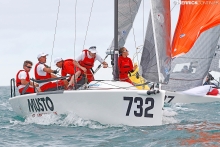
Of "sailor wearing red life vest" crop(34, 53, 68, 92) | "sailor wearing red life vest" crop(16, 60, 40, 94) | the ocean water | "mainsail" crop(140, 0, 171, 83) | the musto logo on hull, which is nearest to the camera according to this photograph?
the ocean water

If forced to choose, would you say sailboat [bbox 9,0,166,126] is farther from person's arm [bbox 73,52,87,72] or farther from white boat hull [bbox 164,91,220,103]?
white boat hull [bbox 164,91,220,103]

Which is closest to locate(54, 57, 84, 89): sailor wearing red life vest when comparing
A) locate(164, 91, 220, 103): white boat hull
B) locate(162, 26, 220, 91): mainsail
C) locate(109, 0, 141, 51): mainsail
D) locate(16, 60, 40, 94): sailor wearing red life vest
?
locate(16, 60, 40, 94): sailor wearing red life vest

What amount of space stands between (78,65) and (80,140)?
261cm

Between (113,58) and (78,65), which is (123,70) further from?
(78,65)

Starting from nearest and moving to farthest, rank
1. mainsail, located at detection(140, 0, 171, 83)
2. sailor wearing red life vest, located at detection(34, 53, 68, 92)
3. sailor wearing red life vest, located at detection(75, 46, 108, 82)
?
mainsail, located at detection(140, 0, 171, 83) < sailor wearing red life vest, located at detection(75, 46, 108, 82) < sailor wearing red life vest, located at detection(34, 53, 68, 92)

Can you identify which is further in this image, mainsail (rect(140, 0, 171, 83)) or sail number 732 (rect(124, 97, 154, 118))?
mainsail (rect(140, 0, 171, 83))

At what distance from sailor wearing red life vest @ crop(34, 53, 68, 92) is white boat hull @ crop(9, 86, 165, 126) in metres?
1.07

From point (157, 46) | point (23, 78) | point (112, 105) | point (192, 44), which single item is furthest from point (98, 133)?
point (192, 44)

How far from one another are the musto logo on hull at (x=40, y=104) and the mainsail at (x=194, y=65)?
4.74m

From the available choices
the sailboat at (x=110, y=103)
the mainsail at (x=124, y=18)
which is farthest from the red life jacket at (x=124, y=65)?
the sailboat at (x=110, y=103)

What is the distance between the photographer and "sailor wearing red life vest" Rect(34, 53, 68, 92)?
39.1 ft

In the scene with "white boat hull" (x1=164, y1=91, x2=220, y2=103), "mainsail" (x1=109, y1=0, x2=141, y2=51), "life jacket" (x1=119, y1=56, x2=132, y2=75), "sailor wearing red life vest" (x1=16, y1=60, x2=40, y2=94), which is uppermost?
"mainsail" (x1=109, y1=0, x2=141, y2=51)

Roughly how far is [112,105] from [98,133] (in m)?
0.76

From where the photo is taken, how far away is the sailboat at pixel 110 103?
10.0 metres
